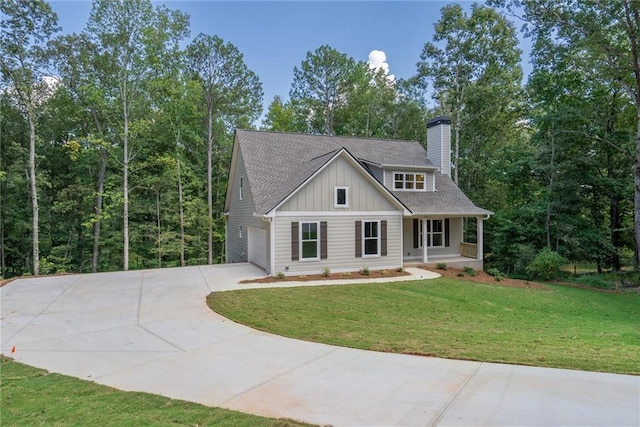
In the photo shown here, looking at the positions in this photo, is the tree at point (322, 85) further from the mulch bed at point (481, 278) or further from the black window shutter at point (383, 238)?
the mulch bed at point (481, 278)

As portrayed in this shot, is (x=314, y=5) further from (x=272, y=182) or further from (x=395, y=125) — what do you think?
(x=395, y=125)

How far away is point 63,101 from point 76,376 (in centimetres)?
1974

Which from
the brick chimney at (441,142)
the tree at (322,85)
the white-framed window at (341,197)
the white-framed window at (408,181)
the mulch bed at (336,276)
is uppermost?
the tree at (322,85)

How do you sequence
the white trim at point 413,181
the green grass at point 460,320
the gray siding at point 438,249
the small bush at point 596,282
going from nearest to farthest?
the green grass at point 460,320 → the small bush at point 596,282 → the gray siding at point 438,249 → the white trim at point 413,181

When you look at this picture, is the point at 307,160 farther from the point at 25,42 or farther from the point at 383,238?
the point at 25,42

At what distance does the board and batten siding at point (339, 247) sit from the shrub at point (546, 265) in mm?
7040

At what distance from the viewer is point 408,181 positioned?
18.0 meters

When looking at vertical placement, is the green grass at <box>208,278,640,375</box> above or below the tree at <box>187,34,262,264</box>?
below

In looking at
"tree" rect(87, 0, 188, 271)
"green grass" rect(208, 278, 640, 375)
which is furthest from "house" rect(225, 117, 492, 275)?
"tree" rect(87, 0, 188, 271)

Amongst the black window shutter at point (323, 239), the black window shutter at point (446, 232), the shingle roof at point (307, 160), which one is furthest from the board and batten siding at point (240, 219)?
the black window shutter at point (446, 232)

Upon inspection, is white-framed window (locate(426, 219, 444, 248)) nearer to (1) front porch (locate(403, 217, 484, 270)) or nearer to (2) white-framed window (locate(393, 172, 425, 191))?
(1) front porch (locate(403, 217, 484, 270))

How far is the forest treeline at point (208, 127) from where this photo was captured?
1642 cm

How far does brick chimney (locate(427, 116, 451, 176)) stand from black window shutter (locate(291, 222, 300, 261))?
9922mm

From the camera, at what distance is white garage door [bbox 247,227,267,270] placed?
14.5 meters
